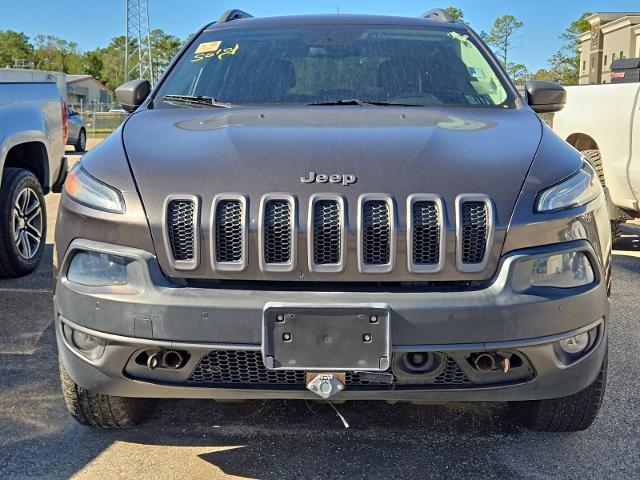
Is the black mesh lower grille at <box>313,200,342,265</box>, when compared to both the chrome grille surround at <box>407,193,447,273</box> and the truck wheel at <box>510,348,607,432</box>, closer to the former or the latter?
the chrome grille surround at <box>407,193,447,273</box>

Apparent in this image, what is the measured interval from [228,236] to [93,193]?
0.56 m

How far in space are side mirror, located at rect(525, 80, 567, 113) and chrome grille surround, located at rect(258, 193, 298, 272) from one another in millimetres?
1938

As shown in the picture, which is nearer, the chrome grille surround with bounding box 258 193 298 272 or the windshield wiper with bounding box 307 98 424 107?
the chrome grille surround with bounding box 258 193 298 272

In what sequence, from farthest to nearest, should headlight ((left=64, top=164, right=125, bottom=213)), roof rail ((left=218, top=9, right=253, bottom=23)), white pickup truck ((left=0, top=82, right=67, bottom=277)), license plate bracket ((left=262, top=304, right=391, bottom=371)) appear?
white pickup truck ((left=0, top=82, right=67, bottom=277))
roof rail ((left=218, top=9, right=253, bottom=23))
headlight ((left=64, top=164, right=125, bottom=213))
license plate bracket ((left=262, top=304, right=391, bottom=371))

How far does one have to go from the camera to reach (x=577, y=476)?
2.76 meters

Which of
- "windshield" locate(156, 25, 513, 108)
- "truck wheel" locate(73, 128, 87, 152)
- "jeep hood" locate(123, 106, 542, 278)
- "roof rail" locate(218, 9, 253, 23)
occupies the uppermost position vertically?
"roof rail" locate(218, 9, 253, 23)

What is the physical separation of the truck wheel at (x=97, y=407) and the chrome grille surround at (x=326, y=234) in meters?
1.08

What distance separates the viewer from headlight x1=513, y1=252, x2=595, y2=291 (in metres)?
2.45

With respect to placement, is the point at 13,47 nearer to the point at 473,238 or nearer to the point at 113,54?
the point at 113,54

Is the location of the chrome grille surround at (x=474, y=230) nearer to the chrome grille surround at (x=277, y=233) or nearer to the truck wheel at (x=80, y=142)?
the chrome grille surround at (x=277, y=233)

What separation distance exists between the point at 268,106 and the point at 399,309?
1.50 metres

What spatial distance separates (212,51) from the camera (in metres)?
4.02

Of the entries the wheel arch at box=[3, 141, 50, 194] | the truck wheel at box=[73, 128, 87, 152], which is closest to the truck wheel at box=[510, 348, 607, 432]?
the wheel arch at box=[3, 141, 50, 194]

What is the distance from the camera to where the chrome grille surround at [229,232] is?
8.01 feet
